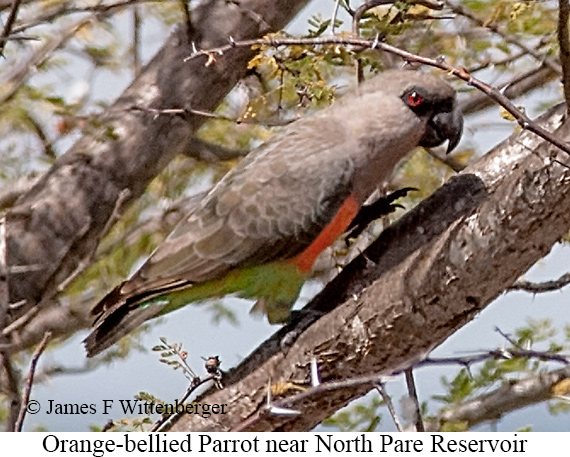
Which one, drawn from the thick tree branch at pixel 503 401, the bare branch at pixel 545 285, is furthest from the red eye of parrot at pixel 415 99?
the thick tree branch at pixel 503 401

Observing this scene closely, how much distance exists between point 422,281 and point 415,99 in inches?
34.2

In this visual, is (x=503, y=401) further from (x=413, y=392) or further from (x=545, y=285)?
(x=413, y=392)

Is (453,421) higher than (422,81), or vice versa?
(422,81)

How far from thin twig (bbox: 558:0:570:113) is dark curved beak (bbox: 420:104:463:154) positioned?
79cm

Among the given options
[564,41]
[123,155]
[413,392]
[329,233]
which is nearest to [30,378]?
[413,392]

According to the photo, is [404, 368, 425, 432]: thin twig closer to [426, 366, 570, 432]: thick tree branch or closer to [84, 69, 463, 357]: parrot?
[84, 69, 463, 357]: parrot

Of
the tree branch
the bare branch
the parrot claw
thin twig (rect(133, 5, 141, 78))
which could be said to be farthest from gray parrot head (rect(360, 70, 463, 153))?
thin twig (rect(133, 5, 141, 78))

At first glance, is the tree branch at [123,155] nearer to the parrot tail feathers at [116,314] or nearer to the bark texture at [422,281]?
the parrot tail feathers at [116,314]

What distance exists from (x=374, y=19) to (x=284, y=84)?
34 cm

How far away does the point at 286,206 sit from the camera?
2771 mm

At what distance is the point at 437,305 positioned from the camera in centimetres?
217

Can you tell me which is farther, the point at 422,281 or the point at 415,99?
the point at 415,99

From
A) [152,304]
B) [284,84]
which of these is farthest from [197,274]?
[284,84]
